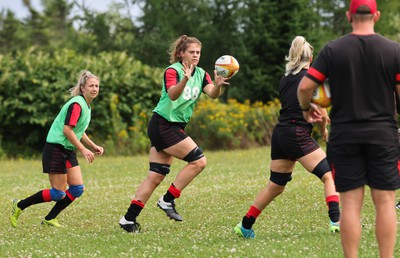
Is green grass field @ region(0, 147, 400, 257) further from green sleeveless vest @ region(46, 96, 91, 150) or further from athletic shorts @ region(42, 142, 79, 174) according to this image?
green sleeveless vest @ region(46, 96, 91, 150)

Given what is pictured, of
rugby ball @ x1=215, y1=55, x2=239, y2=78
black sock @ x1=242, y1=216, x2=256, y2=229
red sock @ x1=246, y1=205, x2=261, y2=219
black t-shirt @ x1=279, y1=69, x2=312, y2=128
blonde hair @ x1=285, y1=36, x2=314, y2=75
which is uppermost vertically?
blonde hair @ x1=285, y1=36, x2=314, y2=75

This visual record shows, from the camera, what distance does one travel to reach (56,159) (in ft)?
29.2

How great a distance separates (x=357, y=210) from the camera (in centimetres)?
532

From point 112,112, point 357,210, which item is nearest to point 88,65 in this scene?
point 112,112

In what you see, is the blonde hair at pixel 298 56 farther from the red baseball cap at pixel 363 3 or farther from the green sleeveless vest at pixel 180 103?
the red baseball cap at pixel 363 3

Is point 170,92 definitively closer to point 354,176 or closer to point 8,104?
point 354,176

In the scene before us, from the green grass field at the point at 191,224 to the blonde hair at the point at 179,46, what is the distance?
6.35ft

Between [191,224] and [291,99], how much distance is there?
2.33m

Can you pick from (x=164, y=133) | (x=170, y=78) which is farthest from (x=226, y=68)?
(x=164, y=133)

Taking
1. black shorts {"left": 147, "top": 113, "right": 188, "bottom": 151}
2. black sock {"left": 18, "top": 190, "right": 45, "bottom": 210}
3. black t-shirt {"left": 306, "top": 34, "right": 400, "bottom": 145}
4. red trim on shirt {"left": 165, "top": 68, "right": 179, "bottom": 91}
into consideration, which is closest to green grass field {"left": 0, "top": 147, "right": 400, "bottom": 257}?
black sock {"left": 18, "top": 190, "right": 45, "bottom": 210}

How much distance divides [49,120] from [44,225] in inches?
494

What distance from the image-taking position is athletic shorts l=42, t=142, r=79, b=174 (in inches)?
350

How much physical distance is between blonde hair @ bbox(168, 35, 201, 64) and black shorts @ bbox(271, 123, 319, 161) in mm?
1571

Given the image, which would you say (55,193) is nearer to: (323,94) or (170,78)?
(170,78)
